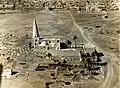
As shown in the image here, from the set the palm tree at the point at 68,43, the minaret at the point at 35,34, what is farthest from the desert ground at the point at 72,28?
the palm tree at the point at 68,43

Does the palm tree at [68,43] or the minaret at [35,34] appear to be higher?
the minaret at [35,34]

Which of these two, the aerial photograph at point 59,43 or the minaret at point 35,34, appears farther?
the minaret at point 35,34

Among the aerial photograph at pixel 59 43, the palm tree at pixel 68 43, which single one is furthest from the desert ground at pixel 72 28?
the palm tree at pixel 68 43

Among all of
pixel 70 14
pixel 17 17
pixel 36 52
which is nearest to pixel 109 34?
pixel 70 14

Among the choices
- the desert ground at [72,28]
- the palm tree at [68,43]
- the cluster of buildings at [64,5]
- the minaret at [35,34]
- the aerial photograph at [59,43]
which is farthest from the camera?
the cluster of buildings at [64,5]

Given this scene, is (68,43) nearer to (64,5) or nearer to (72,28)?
(72,28)

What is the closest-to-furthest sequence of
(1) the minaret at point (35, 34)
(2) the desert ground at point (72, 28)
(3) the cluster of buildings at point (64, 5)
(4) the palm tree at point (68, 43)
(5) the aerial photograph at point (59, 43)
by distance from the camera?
1. (5) the aerial photograph at point (59, 43)
2. (2) the desert ground at point (72, 28)
3. (4) the palm tree at point (68, 43)
4. (1) the minaret at point (35, 34)
5. (3) the cluster of buildings at point (64, 5)

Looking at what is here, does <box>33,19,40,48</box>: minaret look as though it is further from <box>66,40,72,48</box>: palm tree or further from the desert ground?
<box>66,40,72,48</box>: palm tree

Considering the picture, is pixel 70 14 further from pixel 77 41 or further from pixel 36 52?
pixel 36 52

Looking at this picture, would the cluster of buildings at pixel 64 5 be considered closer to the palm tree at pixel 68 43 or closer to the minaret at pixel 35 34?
the minaret at pixel 35 34
